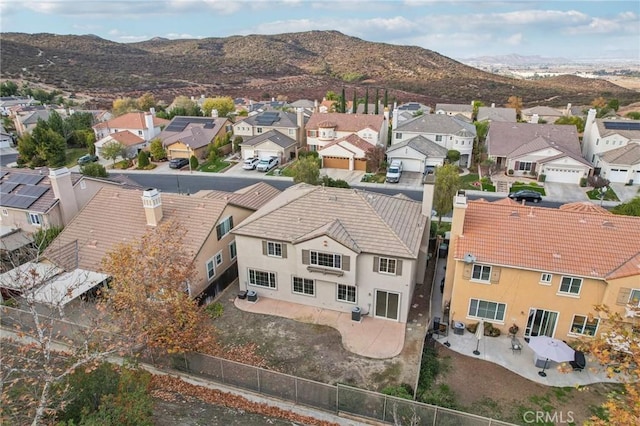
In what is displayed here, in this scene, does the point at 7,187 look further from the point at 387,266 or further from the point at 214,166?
the point at 387,266

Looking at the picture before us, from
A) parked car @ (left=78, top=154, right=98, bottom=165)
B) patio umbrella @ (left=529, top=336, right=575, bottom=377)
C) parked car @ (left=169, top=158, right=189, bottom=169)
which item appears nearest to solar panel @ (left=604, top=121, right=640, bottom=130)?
patio umbrella @ (left=529, top=336, right=575, bottom=377)

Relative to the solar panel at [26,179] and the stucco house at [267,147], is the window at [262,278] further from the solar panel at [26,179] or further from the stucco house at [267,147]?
the stucco house at [267,147]

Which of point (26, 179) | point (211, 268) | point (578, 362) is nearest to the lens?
point (578, 362)

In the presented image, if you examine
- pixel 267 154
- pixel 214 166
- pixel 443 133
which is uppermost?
pixel 443 133

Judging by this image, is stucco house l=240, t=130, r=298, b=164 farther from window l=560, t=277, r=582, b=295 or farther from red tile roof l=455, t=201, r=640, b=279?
window l=560, t=277, r=582, b=295

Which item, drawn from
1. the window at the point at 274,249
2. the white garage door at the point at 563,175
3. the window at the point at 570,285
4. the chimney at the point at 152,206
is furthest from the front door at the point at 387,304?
the white garage door at the point at 563,175

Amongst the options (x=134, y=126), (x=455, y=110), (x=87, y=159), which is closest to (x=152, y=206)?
(x=87, y=159)

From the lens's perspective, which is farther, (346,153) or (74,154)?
(74,154)
